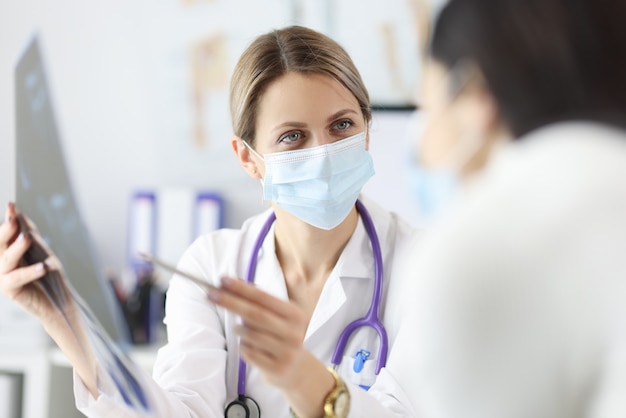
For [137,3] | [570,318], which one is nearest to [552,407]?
[570,318]

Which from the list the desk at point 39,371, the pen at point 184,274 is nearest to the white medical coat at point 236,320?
the pen at point 184,274

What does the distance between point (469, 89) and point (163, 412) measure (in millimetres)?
923

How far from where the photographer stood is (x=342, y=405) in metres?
1.13

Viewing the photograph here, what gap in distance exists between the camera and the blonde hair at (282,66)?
1.57 meters

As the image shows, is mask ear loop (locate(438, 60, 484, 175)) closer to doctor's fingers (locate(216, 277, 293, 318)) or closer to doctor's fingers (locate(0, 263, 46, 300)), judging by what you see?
doctor's fingers (locate(216, 277, 293, 318))

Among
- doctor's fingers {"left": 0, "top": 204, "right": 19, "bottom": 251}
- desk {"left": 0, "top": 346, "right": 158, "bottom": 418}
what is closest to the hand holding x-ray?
doctor's fingers {"left": 0, "top": 204, "right": 19, "bottom": 251}

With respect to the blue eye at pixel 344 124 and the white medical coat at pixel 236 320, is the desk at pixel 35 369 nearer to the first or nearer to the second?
the white medical coat at pixel 236 320

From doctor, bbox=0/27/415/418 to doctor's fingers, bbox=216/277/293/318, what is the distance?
47 centimetres

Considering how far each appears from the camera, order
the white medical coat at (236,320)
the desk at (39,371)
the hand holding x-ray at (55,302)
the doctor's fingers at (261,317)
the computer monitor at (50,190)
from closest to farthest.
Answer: the doctor's fingers at (261,317) → the computer monitor at (50,190) → the hand holding x-ray at (55,302) → the white medical coat at (236,320) → the desk at (39,371)

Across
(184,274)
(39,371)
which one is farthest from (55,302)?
(39,371)

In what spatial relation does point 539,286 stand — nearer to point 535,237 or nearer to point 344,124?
point 535,237

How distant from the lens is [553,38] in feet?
2.00

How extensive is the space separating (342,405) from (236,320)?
1.72 ft

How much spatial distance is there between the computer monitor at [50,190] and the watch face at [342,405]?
1.09 feet
